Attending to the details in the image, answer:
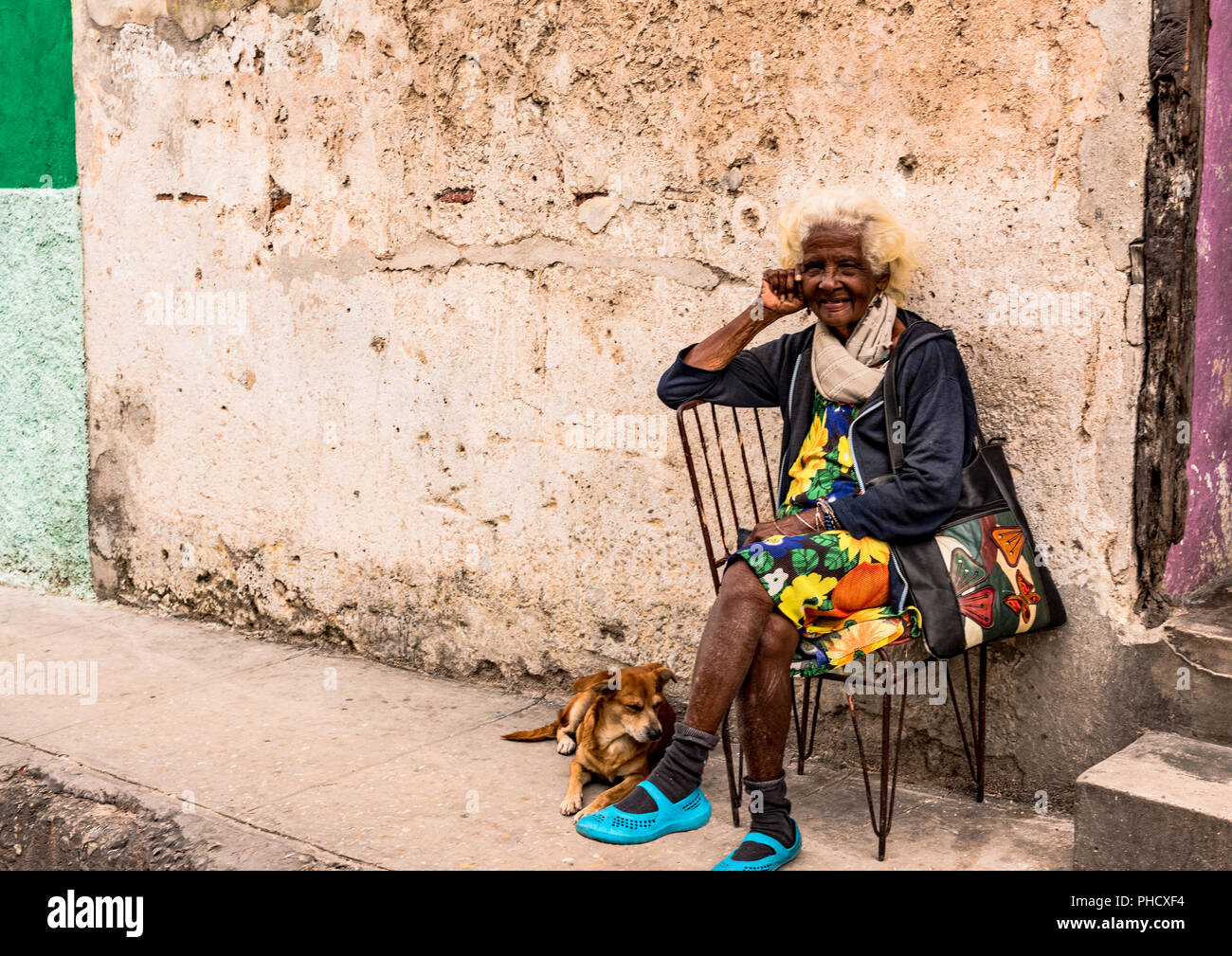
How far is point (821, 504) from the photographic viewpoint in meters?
2.99

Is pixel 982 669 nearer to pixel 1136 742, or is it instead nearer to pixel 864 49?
pixel 1136 742

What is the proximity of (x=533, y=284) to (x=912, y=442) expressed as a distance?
161 cm

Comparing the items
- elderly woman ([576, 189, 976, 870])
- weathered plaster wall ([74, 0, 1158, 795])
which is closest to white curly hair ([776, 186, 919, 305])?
elderly woman ([576, 189, 976, 870])

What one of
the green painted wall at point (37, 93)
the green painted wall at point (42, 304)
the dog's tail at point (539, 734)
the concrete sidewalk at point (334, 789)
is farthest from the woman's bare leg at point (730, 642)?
the green painted wall at point (37, 93)

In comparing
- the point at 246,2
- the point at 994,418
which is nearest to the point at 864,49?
the point at 994,418

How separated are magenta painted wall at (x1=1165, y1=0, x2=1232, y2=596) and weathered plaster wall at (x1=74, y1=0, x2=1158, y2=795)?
0.79 feet

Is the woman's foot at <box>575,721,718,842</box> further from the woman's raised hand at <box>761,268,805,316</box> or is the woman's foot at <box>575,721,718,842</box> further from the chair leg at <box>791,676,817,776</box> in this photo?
the woman's raised hand at <box>761,268,805,316</box>

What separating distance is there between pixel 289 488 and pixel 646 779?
2.29m

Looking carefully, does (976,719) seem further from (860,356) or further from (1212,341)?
(1212,341)

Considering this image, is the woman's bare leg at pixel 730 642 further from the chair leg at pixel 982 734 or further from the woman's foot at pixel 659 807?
the chair leg at pixel 982 734

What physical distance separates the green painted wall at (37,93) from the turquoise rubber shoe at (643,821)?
397 cm

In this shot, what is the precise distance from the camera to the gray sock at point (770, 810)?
113 inches

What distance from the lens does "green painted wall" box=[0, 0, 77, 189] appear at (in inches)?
214

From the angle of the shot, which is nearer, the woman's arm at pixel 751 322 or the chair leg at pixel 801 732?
the woman's arm at pixel 751 322
